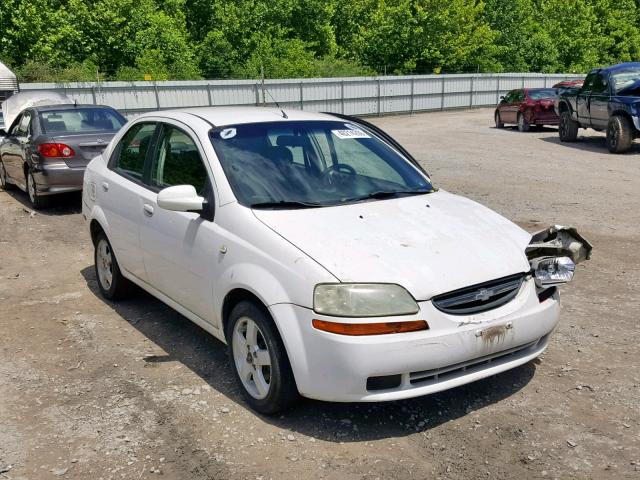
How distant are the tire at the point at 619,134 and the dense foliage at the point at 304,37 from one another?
22.7m

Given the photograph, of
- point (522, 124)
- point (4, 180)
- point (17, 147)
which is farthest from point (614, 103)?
point (4, 180)

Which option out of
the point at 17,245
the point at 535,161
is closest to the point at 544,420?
the point at 17,245

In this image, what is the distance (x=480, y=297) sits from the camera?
346cm

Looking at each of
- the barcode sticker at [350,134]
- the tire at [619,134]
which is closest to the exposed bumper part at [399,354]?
the barcode sticker at [350,134]

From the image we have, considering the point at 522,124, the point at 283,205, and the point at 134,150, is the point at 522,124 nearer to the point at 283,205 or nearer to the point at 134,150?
the point at 134,150

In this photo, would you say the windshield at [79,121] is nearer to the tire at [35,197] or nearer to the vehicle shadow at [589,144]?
the tire at [35,197]

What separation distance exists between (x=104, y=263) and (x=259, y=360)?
2.64 meters

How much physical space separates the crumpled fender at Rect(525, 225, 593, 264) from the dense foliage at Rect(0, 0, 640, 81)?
95.5 feet

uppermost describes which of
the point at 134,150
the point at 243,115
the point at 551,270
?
the point at 243,115

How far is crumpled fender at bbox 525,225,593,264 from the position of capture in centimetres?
397

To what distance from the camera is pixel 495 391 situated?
3.95 metres

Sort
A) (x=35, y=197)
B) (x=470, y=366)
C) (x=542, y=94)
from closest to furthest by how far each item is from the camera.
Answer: (x=470, y=366) → (x=35, y=197) → (x=542, y=94)

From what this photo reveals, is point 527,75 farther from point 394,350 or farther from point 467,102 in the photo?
point 394,350

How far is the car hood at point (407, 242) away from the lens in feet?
11.0
